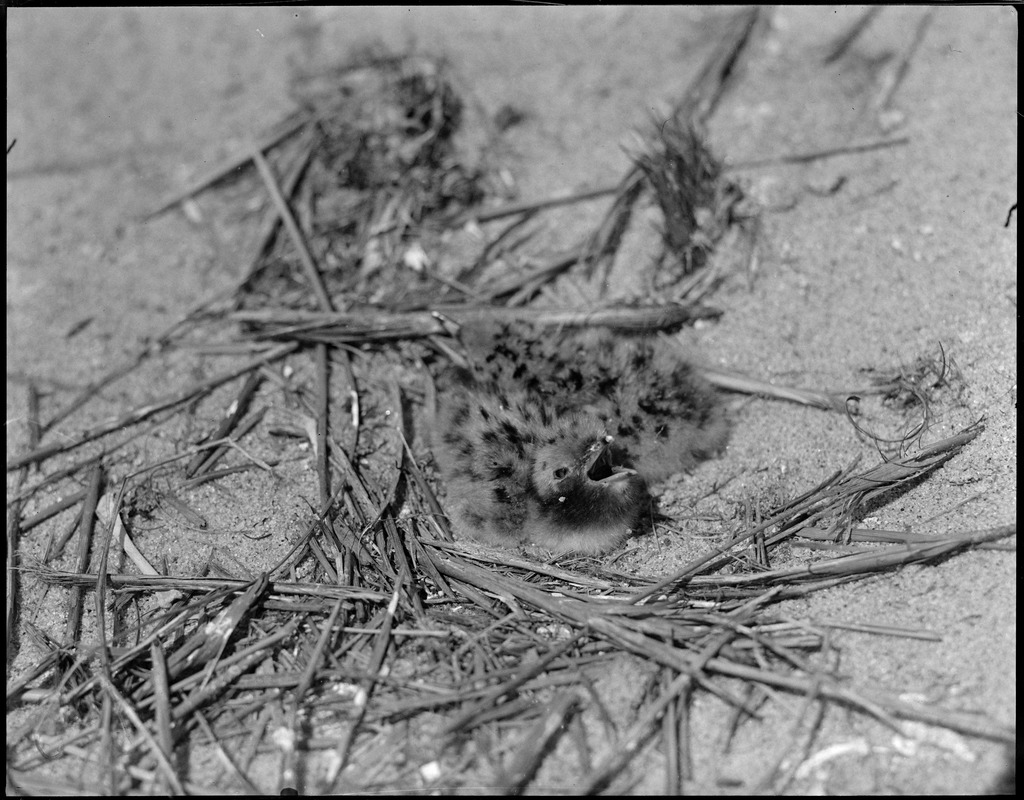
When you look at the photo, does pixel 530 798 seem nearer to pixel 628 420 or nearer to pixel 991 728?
pixel 991 728

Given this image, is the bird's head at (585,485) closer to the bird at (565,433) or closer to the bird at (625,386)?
the bird at (565,433)

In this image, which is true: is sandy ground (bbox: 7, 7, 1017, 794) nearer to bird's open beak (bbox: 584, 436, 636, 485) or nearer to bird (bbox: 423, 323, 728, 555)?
bird (bbox: 423, 323, 728, 555)

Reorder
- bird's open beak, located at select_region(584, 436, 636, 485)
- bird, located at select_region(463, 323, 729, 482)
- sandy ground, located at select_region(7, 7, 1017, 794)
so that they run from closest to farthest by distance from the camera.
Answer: sandy ground, located at select_region(7, 7, 1017, 794)
bird's open beak, located at select_region(584, 436, 636, 485)
bird, located at select_region(463, 323, 729, 482)

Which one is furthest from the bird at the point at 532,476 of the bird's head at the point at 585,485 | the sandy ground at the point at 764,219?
the sandy ground at the point at 764,219

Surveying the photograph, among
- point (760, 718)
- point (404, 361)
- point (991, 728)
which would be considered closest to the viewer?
point (991, 728)

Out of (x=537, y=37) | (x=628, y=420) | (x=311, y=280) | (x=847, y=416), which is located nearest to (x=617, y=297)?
(x=628, y=420)

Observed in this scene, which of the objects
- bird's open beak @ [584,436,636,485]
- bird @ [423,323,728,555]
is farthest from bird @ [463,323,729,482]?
bird's open beak @ [584,436,636,485]
